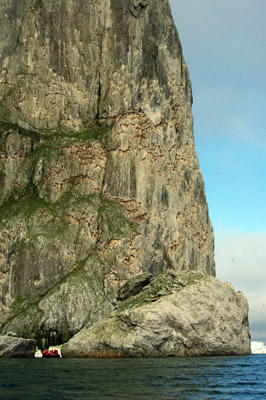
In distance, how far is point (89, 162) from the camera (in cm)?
10669

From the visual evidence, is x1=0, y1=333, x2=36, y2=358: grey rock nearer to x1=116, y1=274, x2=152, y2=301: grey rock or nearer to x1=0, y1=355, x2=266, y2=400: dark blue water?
x1=116, y1=274, x2=152, y2=301: grey rock

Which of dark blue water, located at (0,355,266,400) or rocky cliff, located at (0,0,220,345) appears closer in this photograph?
dark blue water, located at (0,355,266,400)

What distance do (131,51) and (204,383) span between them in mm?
99496

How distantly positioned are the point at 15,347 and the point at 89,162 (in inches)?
2010

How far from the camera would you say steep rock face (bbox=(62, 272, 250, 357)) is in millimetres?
62281

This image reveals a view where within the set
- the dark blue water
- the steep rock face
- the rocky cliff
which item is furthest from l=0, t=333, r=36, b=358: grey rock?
the dark blue water

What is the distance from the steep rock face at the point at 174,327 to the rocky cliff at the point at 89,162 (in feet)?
68.9

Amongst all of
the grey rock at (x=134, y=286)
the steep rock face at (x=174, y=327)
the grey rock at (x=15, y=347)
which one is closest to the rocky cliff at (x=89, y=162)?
the grey rock at (x=134, y=286)

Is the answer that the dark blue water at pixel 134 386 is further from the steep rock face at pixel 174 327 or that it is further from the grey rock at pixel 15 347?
the grey rock at pixel 15 347

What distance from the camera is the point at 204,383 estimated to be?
31.1m

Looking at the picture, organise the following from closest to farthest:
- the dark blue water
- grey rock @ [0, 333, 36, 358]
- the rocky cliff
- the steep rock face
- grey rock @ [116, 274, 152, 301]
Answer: the dark blue water → the steep rock face → grey rock @ [0, 333, 36, 358] → grey rock @ [116, 274, 152, 301] → the rocky cliff

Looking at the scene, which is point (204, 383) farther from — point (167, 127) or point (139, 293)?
point (167, 127)

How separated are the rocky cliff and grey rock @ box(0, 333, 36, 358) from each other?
14.7 metres

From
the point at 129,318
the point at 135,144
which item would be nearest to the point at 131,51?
the point at 135,144
